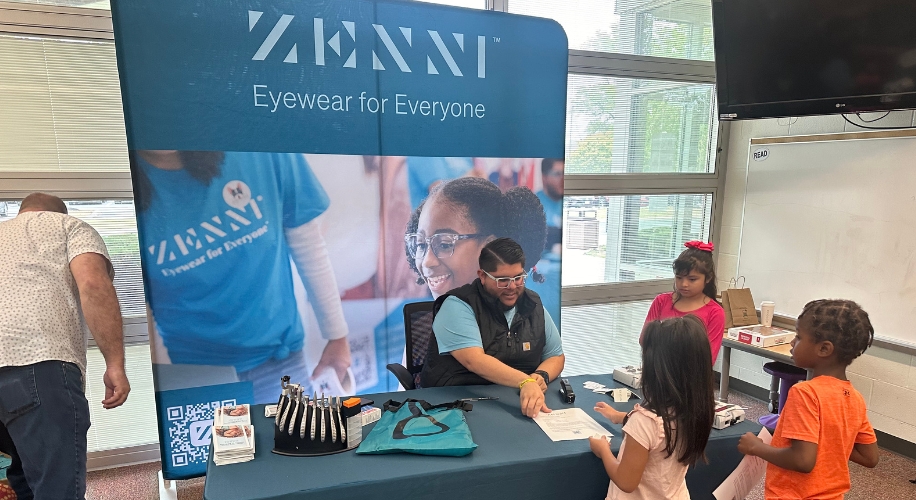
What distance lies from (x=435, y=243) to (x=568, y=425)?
149 centimetres

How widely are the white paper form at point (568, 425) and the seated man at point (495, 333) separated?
0.17 m

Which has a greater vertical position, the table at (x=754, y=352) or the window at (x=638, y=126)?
the window at (x=638, y=126)

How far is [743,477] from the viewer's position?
64.2 inches

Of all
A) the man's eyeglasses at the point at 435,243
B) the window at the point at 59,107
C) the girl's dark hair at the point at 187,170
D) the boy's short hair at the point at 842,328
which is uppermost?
the window at the point at 59,107

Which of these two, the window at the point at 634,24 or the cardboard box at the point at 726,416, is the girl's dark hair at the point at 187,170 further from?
the cardboard box at the point at 726,416

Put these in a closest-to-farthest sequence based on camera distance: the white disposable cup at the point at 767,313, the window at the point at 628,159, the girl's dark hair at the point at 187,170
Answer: the girl's dark hair at the point at 187,170, the white disposable cup at the point at 767,313, the window at the point at 628,159

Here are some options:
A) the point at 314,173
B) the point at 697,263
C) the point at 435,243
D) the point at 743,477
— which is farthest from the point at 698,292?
the point at 314,173

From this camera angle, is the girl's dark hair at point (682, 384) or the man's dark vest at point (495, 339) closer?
the girl's dark hair at point (682, 384)

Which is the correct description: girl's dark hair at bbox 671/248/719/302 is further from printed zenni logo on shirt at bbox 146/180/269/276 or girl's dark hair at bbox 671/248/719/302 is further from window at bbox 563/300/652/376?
printed zenni logo on shirt at bbox 146/180/269/276

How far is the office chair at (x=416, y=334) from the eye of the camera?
248cm

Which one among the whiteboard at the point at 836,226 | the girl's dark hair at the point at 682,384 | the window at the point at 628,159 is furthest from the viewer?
the window at the point at 628,159

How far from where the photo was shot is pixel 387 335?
2914mm

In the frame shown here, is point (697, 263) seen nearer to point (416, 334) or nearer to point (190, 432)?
point (416, 334)

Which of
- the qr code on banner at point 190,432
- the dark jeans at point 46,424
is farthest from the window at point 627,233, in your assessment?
the dark jeans at point 46,424
